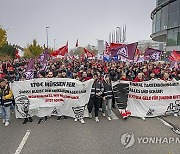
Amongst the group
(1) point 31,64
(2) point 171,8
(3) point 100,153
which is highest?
(2) point 171,8

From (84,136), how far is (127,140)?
1.16 meters

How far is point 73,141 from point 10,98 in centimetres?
280

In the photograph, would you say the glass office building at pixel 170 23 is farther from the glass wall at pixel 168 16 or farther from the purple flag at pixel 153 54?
the purple flag at pixel 153 54

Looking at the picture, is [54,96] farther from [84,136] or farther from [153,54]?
[153,54]

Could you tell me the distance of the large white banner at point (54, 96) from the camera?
24.8 ft

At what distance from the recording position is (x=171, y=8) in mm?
42031

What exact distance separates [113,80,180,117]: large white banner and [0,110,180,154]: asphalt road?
36cm

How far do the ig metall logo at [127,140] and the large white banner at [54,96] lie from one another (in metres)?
1.98

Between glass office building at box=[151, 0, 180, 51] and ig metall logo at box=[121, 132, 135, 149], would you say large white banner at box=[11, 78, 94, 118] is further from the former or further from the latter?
glass office building at box=[151, 0, 180, 51]

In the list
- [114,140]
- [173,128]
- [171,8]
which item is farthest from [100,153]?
[171,8]

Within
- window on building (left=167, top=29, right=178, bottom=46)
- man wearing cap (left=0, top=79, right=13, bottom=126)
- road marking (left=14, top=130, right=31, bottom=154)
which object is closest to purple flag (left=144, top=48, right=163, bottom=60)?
man wearing cap (left=0, top=79, right=13, bottom=126)

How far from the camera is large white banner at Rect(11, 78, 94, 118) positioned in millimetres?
7566

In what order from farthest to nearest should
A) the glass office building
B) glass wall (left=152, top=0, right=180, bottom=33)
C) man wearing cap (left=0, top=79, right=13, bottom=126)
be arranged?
glass wall (left=152, top=0, right=180, bottom=33) < the glass office building < man wearing cap (left=0, top=79, right=13, bottom=126)

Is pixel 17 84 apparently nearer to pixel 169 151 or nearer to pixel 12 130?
pixel 12 130
